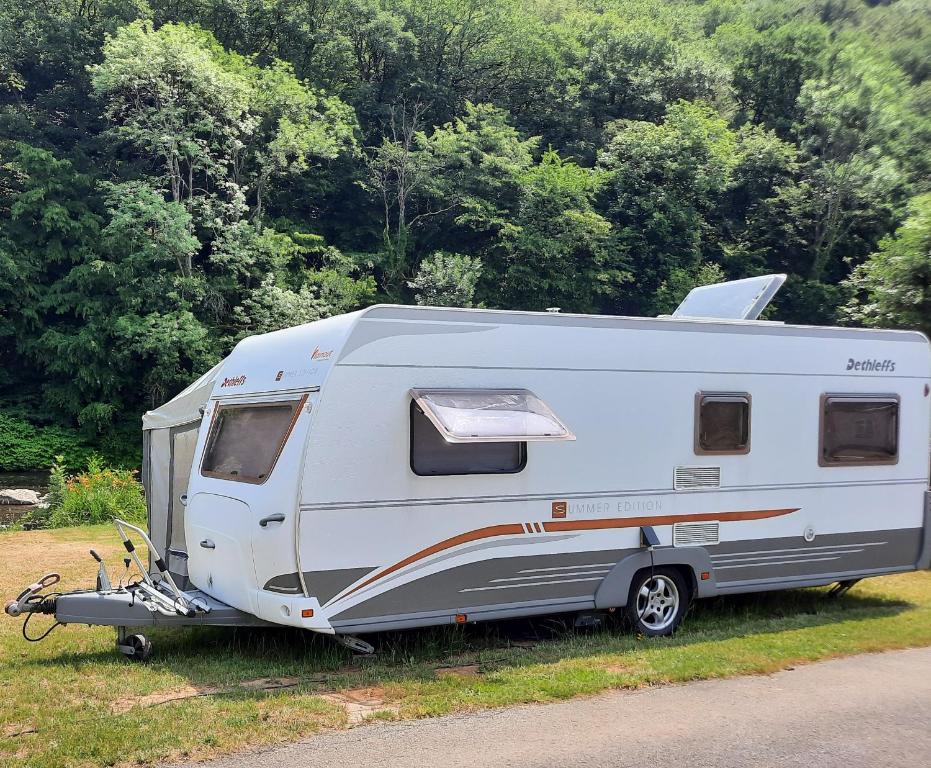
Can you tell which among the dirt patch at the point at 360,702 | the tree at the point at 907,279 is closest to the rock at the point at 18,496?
the dirt patch at the point at 360,702

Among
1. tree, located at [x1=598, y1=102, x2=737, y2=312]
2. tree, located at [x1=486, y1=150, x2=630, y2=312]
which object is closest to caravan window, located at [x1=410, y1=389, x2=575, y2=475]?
tree, located at [x1=486, y1=150, x2=630, y2=312]

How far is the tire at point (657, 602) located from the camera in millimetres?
7832

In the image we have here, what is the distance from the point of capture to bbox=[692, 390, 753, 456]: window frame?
8047 millimetres

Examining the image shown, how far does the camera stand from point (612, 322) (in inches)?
306

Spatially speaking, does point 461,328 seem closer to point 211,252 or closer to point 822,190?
point 211,252

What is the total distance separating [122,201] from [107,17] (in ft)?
33.2

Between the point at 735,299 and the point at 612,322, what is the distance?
90.8 inches

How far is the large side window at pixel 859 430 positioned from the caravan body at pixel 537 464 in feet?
0.06

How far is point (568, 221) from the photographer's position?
33312mm

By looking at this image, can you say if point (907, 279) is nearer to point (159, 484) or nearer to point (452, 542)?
point (452, 542)

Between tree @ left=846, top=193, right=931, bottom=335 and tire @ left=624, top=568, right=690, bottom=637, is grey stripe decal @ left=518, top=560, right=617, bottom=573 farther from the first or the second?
tree @ left=846, top=193, right=931, bottom=335

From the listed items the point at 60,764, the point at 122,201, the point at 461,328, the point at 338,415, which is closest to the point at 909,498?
the point at 461,328

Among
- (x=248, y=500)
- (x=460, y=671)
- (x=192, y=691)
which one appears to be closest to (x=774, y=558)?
(x=460, y=671)

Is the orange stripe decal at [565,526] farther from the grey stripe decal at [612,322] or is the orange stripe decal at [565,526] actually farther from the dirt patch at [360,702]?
the grey stripe decal at [612,322]
